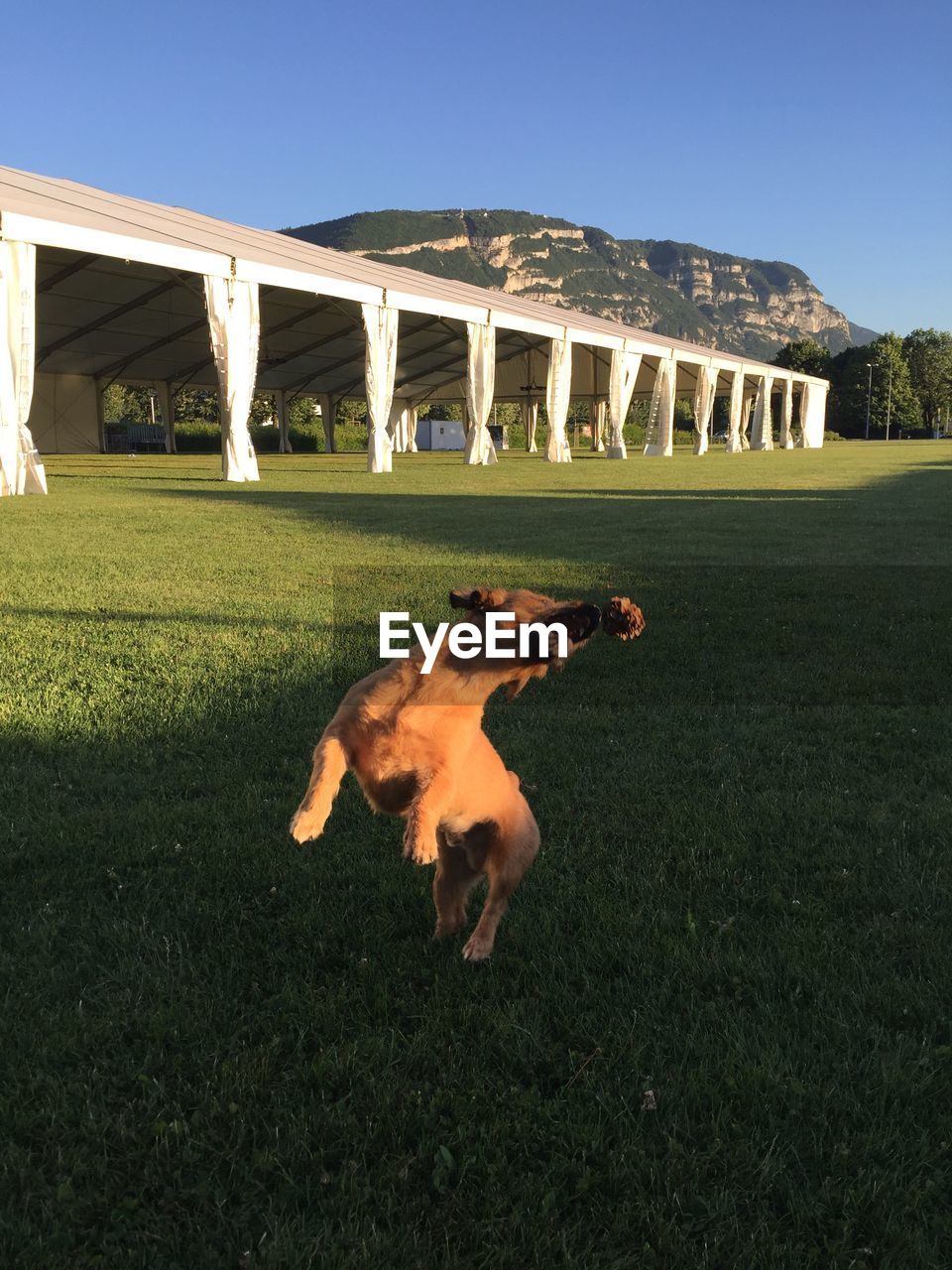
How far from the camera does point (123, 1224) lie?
1.97m

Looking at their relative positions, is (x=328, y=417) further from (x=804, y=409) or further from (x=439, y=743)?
(x=439, y=743)

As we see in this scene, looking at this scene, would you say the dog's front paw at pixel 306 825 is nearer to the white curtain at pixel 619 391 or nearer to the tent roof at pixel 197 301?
the tent roof at pixel 197 301

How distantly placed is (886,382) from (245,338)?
9636cm

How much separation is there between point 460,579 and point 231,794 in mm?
5689

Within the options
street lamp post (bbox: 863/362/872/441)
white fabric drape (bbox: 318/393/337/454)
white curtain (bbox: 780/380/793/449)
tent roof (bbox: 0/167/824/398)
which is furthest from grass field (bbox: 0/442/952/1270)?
street lamp post (bbox: 863/362/872/441)

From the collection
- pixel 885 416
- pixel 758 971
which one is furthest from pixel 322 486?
pixel 885 416

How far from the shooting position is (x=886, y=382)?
333 ft

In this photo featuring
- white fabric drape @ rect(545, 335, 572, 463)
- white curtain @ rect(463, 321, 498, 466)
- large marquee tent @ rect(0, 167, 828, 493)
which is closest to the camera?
large marquee tent @ rect(0, 167, 828, 493)

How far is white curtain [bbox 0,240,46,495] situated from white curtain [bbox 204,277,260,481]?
5.32 m

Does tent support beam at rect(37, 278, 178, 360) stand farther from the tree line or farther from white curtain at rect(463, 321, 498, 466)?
the tree line

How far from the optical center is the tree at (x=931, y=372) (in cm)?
10731

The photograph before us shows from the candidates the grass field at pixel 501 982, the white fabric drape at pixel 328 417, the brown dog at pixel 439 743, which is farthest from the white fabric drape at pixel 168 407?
the brown dog at pixel 439 743

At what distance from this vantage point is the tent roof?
21641mm

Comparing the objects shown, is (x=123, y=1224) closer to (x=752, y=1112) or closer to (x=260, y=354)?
(x=752, y=1112)
